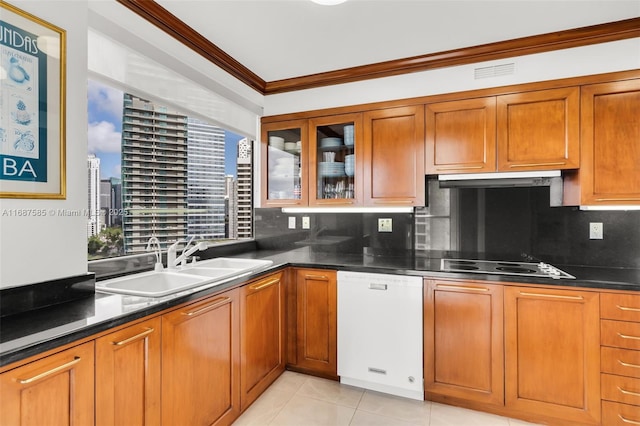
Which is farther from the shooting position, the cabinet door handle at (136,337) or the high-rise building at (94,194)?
the high-rise building at (94,194)

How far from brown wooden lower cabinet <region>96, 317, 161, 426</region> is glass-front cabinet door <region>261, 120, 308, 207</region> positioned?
1.70 metres

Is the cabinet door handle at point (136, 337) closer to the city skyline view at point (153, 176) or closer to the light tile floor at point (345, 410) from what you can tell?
the city skyline view at point (153, 176)

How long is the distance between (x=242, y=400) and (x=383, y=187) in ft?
5.87

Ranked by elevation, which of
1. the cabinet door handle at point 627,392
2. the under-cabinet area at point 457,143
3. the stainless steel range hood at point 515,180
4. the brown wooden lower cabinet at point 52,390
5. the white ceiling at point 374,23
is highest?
the white ceiling at point 374,23

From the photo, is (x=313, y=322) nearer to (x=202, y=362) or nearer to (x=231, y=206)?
(x=202, y=362)

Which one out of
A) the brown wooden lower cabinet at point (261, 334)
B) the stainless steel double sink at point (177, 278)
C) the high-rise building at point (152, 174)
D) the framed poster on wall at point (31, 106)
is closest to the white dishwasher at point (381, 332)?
the brown wooden lower cabinet at point (261, 334)

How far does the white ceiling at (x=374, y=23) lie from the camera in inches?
73.0

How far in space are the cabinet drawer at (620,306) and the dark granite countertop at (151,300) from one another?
0.05 metres

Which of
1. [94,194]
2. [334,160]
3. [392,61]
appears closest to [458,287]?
[334,160]

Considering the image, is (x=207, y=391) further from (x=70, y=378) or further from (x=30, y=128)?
(x=30, y=128)

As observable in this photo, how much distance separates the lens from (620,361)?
5.90 ft

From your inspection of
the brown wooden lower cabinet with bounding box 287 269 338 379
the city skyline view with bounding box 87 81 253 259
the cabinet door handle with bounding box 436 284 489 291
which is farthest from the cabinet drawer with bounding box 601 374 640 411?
the city skyline view with bounding box 87 81 253 259

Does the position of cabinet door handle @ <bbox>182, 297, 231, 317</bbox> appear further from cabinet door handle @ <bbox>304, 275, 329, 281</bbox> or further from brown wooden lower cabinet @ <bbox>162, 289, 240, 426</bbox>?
cabinet door handle @ <bbox>304, 275, 329, 281</bbox>

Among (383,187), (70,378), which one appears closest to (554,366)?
(383,187)
